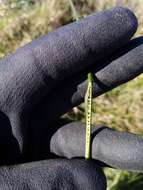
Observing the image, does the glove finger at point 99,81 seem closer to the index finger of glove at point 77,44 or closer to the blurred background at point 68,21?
the index finger of glove at point 77,44

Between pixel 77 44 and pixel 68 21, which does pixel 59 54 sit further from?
pixel 68 21

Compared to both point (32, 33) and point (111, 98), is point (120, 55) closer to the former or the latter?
point (111, 98)

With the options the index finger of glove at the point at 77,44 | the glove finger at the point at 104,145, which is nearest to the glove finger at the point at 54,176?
the glove finger at the point at 104,145

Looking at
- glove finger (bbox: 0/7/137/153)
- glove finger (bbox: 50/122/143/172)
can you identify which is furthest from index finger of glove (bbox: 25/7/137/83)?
glove finger (bbox: 50/122/143/172)

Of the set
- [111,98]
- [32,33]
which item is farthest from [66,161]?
[32,33]

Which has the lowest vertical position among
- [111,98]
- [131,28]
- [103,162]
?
[111,98]

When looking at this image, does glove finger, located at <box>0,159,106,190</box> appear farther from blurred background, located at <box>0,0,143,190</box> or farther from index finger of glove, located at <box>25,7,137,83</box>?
blurred background, located at <box>0,0,143,190</box>
